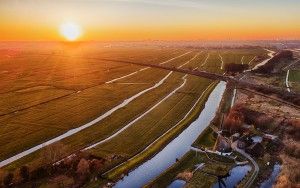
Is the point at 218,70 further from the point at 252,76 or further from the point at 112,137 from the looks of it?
the point at 112,137

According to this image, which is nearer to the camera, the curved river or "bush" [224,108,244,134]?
the curved river

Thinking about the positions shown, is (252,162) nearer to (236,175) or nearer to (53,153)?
(236,175)

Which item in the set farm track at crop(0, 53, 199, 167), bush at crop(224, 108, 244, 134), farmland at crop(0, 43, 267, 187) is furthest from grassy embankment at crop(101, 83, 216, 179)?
farm track at crop(0, 53, 199, 167)

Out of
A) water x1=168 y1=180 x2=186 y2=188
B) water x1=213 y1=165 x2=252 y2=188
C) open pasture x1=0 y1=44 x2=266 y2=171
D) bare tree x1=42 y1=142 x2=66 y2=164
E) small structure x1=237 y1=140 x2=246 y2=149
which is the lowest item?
open pasture x1=0 y1=44 x2=266 y2=171

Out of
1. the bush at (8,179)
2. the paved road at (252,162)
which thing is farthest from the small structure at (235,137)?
the bush at (8,179)

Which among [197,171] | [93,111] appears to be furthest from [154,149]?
[93,111]

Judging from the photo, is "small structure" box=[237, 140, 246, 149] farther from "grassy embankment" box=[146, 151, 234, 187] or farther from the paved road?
"grassy embankment" box=[146, 151, 234, 187]
